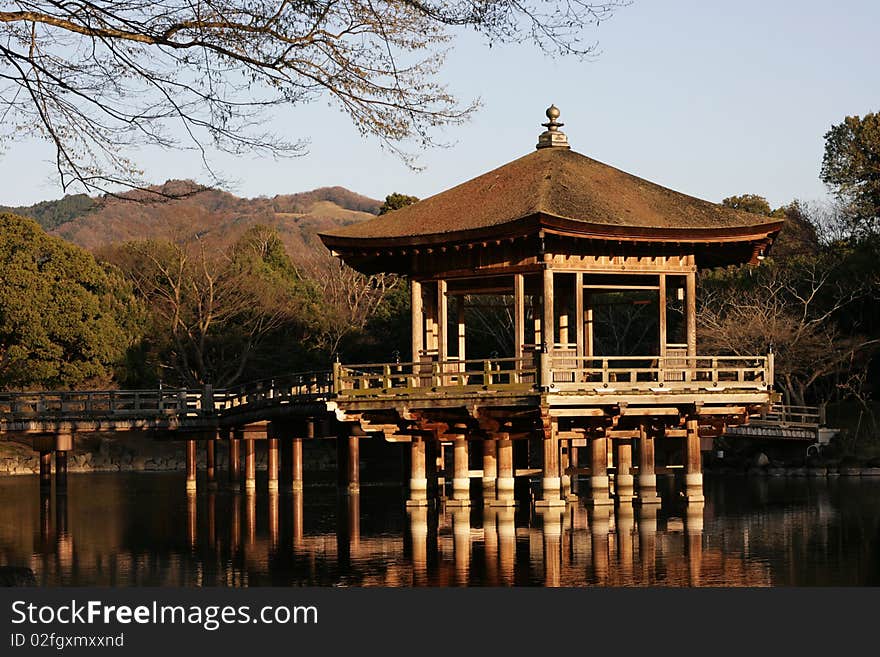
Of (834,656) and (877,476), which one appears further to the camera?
(877,476)

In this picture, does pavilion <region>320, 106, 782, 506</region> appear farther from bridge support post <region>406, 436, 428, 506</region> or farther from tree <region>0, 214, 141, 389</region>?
tree <region>0, 214, 141, 389</region>

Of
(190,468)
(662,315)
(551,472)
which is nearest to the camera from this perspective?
(551,472)

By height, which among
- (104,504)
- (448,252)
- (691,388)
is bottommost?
(104,504)

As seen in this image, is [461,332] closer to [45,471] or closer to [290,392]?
[290,392]

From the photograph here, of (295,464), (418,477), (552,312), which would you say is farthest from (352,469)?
(552,312)

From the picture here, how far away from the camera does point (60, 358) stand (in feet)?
187

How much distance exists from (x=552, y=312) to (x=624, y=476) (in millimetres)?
5278

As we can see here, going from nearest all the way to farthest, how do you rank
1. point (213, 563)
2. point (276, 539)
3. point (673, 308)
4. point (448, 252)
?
point (213, 563), point (276, 539), point (448, 252), point (673, 308)

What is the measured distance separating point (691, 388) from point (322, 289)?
40.7 metres

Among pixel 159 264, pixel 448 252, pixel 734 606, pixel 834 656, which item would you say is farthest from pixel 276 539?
pixel 159 264

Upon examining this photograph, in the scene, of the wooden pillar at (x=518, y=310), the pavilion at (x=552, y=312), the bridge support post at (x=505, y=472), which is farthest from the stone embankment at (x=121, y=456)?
the wooden pillar at (x=518, y=310)

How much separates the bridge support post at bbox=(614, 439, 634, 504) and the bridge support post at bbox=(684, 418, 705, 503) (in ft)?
4.91

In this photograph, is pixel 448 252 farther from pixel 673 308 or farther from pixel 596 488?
pixel 673 308

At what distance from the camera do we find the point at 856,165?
65.2 m
